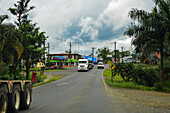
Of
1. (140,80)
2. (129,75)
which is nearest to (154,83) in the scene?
(140,80)

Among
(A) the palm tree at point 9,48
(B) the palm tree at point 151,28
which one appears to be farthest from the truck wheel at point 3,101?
(B) the palm tree at point 151,28

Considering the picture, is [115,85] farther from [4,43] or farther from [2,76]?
[2,76]

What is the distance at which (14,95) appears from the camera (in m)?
7.24

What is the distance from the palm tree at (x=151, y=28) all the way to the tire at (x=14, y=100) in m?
13.9

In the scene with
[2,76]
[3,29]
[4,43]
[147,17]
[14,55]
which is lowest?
[2,76]

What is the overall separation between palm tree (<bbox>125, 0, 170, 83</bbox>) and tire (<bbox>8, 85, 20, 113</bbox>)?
13896mm

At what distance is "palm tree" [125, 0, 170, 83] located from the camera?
1716cm

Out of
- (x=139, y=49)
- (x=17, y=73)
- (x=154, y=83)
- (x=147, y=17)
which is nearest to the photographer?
(x=17, y=73)

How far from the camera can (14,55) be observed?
42.6ft

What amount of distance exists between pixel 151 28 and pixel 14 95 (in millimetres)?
15121

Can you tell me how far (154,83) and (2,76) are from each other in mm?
18426

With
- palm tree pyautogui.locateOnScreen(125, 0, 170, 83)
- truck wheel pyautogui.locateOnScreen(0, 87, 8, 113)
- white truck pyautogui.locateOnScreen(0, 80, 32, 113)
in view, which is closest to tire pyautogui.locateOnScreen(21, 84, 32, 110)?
white truck pyautogui.locateOnScreen(0, 80, 32, 113)

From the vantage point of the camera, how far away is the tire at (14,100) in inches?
272

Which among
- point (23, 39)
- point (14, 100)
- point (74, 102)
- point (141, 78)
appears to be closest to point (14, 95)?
point (14, 100)
